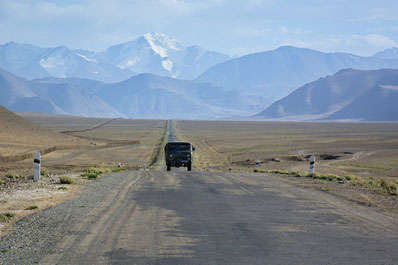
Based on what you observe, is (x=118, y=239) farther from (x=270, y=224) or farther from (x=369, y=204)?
(x=369, y=204)

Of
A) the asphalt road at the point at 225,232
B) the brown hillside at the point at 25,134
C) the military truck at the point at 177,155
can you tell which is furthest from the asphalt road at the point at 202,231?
the brown hillside at the point at 25,134

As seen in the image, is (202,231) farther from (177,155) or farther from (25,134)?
(25,134)

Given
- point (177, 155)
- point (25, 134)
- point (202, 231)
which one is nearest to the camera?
point (202, 231)

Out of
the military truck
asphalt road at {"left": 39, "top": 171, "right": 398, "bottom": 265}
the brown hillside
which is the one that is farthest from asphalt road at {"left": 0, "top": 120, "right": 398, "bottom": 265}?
the brown hillside

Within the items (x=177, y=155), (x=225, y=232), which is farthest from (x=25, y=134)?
(x=225, y=232)

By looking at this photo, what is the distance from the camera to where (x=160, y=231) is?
34.6ft

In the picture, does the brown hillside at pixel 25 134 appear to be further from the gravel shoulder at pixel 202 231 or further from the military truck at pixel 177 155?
the gravel shoulder at pixel 202 231

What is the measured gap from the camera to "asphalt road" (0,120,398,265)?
8477 mm

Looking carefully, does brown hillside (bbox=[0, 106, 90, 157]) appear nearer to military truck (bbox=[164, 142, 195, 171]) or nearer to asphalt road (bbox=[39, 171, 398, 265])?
military truck (bbox=[164, 142, 195, 171])

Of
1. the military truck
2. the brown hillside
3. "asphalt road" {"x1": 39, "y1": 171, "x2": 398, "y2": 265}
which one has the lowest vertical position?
"asphalt road" {"x1": 39, "y1": 171, "x2": 398, "y2": 265}

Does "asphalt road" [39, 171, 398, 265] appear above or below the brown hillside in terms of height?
below

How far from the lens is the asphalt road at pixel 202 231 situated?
848 centimetres

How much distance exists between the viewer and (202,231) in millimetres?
10523

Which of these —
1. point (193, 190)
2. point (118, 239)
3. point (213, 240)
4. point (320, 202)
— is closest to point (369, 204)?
point (320, 202)
